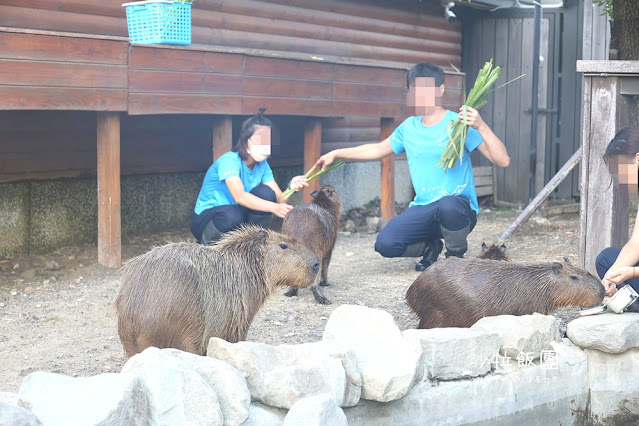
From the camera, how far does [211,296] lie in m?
3.60

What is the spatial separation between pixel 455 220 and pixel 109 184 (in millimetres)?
2545

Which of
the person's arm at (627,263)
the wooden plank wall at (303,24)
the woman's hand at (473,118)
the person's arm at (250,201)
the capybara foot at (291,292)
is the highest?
the wooden plank wall at (303,24)

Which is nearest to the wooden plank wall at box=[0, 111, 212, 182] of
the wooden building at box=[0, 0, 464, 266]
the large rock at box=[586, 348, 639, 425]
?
the wooden building at box=[0, 0, 464, 266]

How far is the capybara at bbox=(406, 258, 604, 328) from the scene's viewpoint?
4.04m

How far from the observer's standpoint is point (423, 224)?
5855 millimetres

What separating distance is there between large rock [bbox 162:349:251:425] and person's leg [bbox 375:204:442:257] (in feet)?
10.6

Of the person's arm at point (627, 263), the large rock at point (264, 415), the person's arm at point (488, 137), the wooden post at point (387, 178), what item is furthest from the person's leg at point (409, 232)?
the large rock at point (264, 415)

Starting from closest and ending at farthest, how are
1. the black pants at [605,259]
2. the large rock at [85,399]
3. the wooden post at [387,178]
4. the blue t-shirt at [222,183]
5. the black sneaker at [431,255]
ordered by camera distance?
the large rock at [85,399]
the black pants at [605,259]
the blue t-shirt at [222,183]
the black sneaker at [431,255]
the wooden post at [387,178]

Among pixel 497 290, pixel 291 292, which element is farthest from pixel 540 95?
pixel 497 290

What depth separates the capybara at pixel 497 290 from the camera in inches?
159

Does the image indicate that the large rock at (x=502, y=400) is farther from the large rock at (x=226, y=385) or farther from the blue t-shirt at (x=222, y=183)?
the blue t-shirt at (x=222, y=183)

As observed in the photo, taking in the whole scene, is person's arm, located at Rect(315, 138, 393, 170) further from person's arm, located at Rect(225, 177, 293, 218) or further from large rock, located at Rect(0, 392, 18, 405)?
large rock, located at Rect(0, 392, 18, 405)

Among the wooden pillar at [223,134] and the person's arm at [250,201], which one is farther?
the wooden pillar at [223,134]

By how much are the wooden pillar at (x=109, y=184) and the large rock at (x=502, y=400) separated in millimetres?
3327
